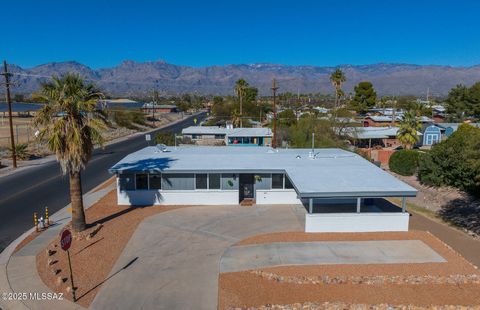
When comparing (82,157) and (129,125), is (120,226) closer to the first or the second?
(82,157)

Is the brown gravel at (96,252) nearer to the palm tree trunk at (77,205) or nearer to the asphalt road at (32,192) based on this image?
the palm tree trunk at (77,205)

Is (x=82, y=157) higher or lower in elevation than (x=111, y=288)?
higher

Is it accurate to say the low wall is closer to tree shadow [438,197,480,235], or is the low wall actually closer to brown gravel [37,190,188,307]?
brown gravel [37,190,188,307]

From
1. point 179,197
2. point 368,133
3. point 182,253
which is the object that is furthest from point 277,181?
point 368,133

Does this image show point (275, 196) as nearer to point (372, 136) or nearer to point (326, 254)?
point (326, 254)

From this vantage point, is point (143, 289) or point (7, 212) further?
point (7, 212)

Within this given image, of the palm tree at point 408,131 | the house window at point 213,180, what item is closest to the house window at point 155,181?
the house window at point 213,180

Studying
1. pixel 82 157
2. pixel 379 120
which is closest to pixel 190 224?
pixel 82 157
